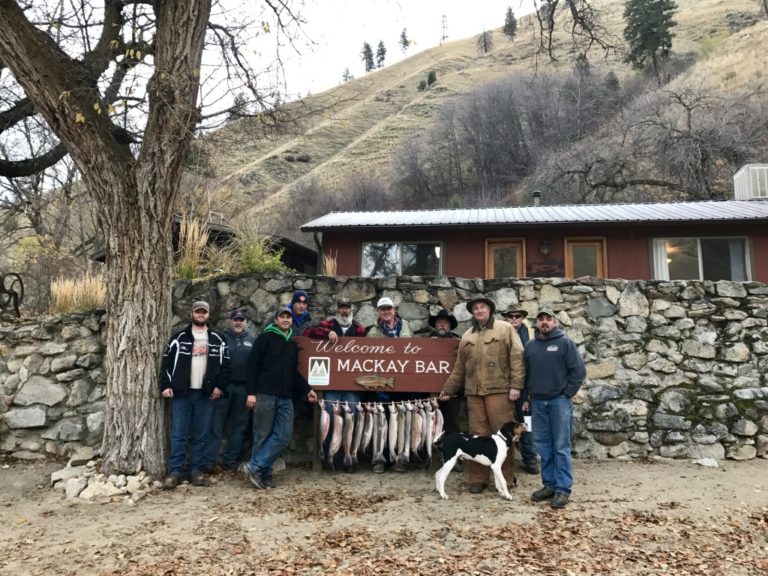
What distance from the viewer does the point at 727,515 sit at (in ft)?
14.0

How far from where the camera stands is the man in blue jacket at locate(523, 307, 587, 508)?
14.8ft

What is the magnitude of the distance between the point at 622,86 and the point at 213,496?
3689 cm

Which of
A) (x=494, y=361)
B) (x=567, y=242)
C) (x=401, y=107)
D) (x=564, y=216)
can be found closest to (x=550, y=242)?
(x=567, y=242)

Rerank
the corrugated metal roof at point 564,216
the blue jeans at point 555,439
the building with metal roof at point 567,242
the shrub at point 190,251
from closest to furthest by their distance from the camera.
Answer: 1. the blue jeans at point 555,439
2. the shrub at point 190,251
3. the corrugated metal roof at point 564,216
4. the building with metal roof at point 567,242

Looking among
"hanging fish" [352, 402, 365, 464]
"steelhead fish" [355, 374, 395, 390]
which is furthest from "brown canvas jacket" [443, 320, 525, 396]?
"hanging fish" [352, 402, 365, 464]

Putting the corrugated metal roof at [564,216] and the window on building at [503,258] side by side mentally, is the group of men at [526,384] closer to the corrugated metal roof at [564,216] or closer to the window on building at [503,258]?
the corrugated metal roof at [564,216]

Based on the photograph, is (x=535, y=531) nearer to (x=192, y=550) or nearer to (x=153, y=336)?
(x=192, y=550)

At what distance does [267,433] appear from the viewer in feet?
16.5

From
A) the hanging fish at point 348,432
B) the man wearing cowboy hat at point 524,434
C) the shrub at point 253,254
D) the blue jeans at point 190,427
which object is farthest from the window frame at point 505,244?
the blue jeans at point 190,427

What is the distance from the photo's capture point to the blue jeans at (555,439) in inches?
178

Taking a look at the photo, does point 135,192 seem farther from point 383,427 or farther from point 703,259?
point 703,259

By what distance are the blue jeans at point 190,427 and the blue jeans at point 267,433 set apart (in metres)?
0.54

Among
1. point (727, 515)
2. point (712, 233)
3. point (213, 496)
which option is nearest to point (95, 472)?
point (213, 496)

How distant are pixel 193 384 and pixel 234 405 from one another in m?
0.64
